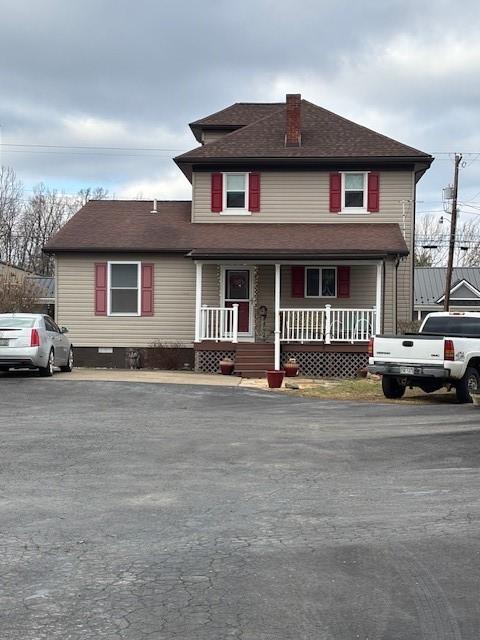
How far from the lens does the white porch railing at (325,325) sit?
880 inches

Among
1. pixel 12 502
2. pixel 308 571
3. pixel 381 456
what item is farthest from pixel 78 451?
pixel 308 571

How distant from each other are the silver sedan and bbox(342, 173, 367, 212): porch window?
1088 cm

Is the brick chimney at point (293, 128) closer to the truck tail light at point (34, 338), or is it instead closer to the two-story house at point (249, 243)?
the two-story house at point (249, 243)

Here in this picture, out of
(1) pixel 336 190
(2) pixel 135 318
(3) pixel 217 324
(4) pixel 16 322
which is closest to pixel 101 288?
(2) pixel 135 318

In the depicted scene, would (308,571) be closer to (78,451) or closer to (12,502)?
(12,502)

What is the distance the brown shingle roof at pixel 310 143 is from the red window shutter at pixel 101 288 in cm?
420

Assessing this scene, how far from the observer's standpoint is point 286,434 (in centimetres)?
1122

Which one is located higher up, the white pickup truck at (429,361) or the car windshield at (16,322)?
the car windshield at (16,322)

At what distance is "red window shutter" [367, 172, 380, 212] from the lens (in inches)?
985

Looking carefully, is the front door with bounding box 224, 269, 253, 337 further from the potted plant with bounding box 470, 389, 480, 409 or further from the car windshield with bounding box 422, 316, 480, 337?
the potted plant with bounding box 470, 389, 480, 409

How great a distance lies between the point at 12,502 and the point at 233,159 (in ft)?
63.6

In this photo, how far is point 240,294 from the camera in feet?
82.0

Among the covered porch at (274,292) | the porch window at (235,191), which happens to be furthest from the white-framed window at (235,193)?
the covered porch at (274,292)

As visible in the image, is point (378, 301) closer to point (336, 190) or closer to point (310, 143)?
point (336, 190)
